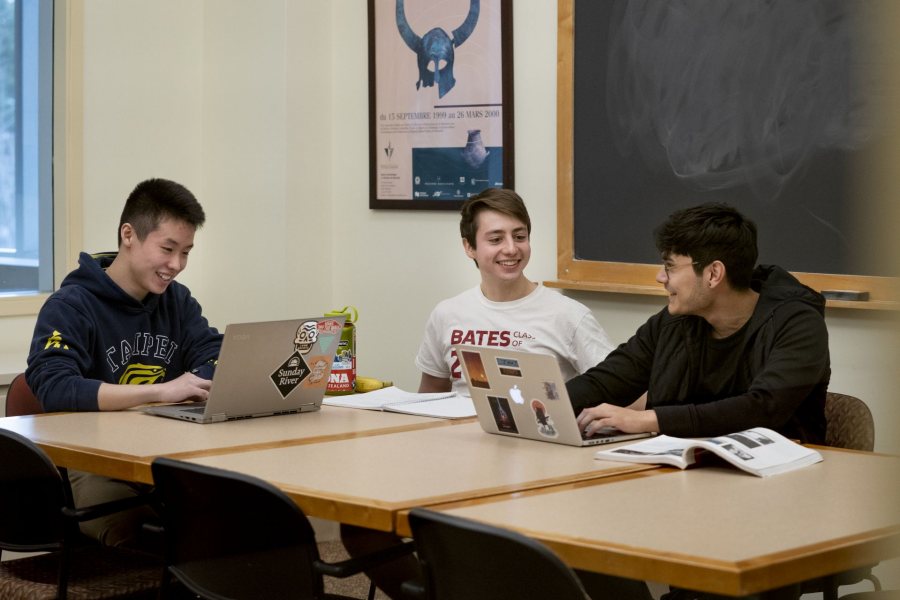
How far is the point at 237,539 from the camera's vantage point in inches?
76.2

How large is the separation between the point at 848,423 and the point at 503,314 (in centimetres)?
109

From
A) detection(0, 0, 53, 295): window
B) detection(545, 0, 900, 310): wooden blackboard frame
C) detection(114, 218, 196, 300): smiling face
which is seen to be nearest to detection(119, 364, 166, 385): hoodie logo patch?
detection(114, 218, 196, 300): smiling face

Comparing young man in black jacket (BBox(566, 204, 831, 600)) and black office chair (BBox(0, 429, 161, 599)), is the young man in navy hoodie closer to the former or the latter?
black office chair (BBox(0, 429, 161, 599))

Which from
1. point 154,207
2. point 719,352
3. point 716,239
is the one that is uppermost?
point 154,207

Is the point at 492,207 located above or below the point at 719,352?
above

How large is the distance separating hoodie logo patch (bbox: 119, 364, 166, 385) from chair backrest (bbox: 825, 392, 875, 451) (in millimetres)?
1738

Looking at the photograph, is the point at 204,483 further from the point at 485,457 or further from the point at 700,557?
the point at 700,557

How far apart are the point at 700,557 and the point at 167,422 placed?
1.60m

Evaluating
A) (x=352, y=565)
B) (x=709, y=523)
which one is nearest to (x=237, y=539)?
(x=352, y=565)

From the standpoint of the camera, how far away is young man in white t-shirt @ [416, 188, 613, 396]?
321cm

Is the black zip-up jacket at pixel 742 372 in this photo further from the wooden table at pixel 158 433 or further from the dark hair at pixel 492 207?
the dark hair at pixel 492 207

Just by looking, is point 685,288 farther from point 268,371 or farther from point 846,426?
point 268,371

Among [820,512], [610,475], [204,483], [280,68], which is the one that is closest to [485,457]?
[610,475]

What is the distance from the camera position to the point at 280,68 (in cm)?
454
